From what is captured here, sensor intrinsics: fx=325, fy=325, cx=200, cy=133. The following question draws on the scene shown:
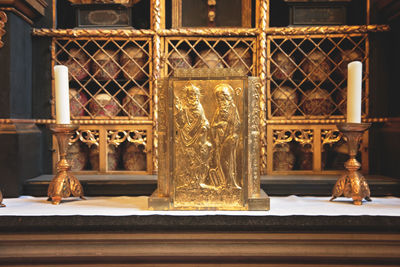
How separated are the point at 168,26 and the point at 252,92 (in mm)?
825

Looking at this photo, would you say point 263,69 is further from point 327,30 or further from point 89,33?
point 89,33

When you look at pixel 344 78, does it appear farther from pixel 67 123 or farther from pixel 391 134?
pixel 67 123

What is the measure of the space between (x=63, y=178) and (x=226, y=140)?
609 mm

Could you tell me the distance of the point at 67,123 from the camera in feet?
3.76

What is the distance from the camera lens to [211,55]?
152 centimetres

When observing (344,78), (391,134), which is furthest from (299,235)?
(344,78)

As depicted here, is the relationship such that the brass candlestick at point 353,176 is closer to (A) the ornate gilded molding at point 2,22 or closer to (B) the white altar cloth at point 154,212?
(B) the white altar cloth at point 154,212

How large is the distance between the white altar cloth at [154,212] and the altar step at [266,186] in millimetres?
50

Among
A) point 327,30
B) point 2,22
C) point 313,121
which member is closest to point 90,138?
point 2,22

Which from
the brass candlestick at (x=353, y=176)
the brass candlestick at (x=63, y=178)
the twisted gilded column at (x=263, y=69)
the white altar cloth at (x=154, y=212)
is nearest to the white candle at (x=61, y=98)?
the brass candlestick at (x=63, y=178)

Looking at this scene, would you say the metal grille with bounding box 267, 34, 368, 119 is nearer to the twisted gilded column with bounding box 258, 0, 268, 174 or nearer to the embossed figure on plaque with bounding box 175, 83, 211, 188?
the twisted gilded column with bounding box 258, 0, 268, 174

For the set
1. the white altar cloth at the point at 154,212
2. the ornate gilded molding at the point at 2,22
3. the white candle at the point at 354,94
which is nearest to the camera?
the white altar cloth at the point at 154,212

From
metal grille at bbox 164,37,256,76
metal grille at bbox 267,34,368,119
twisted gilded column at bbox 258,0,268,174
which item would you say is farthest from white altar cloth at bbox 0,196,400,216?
metal grille at bbox 164,37,256,76

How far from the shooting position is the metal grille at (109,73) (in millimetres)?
1509
